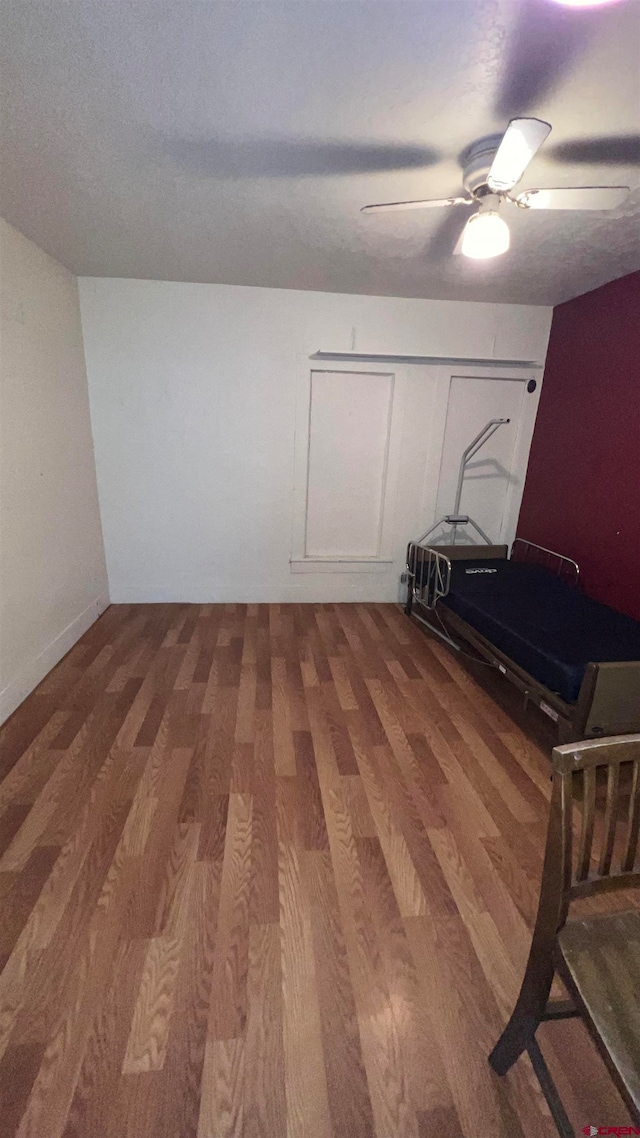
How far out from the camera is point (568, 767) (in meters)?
0.90

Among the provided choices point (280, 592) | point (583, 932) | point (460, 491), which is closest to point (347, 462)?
point (460, 491)

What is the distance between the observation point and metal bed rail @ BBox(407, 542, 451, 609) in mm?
3214

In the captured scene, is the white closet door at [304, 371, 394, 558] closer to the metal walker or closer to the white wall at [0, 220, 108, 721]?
the metal walker

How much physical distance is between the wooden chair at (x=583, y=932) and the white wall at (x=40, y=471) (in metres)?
2.57

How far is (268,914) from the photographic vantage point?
1.41 meters

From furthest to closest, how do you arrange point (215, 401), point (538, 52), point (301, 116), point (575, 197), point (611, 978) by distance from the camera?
point (215, 401), point (575, 197), point (301, 116), point (538, 52), point (611, 978)

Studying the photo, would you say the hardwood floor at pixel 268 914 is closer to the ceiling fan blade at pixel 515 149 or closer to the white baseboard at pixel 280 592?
the white baseboard at pixel 280 592

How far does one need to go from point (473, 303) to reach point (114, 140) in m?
2.74

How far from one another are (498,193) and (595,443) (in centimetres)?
198

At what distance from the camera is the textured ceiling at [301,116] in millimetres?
1157

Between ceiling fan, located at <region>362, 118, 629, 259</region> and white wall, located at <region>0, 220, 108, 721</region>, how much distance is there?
6.83ft

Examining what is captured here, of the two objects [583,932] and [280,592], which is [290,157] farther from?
[280,592]

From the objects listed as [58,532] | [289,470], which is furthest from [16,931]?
[289,470]

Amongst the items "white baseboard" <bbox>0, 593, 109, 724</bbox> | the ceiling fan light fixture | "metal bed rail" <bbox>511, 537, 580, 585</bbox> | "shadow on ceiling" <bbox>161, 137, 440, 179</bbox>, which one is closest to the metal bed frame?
"metal bed rail" <bbox>511, 537, 580, 585</bbox>
